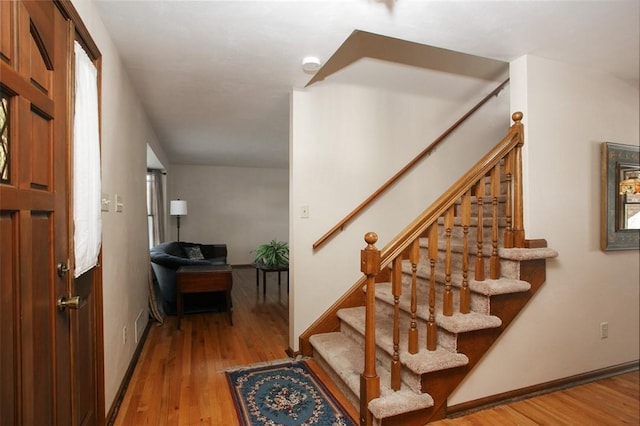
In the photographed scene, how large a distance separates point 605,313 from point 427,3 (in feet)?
8.29

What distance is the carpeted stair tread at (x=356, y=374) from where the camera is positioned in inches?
69.7

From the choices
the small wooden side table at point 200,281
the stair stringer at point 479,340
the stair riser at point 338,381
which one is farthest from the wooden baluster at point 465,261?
the small wooden side table at point 200,281

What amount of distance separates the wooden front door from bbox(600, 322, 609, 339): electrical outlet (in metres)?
3.27

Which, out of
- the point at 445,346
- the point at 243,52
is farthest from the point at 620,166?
the point at 243,52

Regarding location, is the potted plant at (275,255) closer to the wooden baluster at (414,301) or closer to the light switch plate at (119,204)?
the light switch plate at (119,204)

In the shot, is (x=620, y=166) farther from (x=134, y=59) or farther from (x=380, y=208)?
(x=134, y=59)

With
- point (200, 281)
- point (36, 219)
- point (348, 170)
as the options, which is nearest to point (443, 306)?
point (348, 170)

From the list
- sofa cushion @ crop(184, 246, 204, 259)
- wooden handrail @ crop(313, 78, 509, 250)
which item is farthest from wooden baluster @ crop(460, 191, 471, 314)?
sofa cushion @ crop(184, 246, 204, 259)

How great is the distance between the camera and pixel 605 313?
96.9 inches

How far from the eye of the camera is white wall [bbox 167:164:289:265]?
288 inches

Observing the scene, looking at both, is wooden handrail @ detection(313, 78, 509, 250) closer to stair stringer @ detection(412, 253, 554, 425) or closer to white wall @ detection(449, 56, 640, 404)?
white wall @ detection(449, 56, 640, 404)

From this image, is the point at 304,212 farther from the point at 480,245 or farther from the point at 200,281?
the point at 200,281

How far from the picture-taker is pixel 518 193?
2141 mm

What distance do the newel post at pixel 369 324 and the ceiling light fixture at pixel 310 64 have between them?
128 cm
